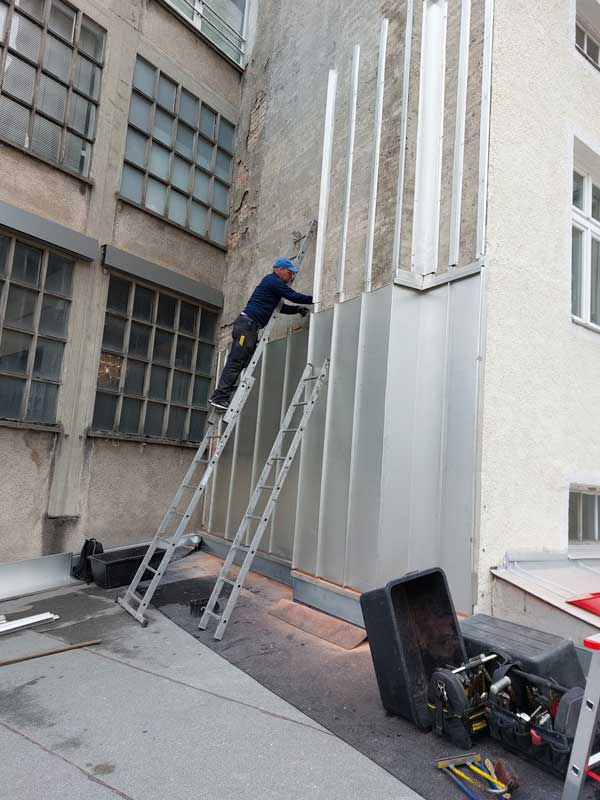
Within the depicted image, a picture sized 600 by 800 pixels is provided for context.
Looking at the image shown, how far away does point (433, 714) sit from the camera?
3.07 meters

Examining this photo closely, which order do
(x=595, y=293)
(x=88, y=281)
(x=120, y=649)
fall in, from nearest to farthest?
(x=120, y=649) → (x=595, y=293) → (x=88, y=281)

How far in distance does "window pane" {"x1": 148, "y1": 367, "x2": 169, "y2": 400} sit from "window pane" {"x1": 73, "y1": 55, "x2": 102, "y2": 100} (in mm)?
3807

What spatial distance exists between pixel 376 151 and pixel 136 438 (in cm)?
478

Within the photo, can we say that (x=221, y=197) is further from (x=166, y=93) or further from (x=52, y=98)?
(x=52, y=98)

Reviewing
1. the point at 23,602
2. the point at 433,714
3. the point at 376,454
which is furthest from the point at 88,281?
the point at 433,714

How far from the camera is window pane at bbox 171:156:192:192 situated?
836 centimetres

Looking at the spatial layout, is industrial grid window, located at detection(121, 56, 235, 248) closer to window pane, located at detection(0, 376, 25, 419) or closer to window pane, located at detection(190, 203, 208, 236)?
window pane, located at detection(190, 203, 208, 236)

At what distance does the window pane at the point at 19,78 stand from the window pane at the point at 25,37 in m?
0.14

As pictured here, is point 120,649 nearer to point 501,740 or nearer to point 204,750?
point 204,750

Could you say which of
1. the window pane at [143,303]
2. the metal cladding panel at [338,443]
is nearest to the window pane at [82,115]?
the window pane at [143,303]

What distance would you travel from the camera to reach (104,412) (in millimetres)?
7336

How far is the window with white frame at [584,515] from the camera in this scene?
552cm

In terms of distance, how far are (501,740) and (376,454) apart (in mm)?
2438

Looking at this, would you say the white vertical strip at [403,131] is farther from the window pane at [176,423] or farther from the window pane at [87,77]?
the window pane at [176,423]
